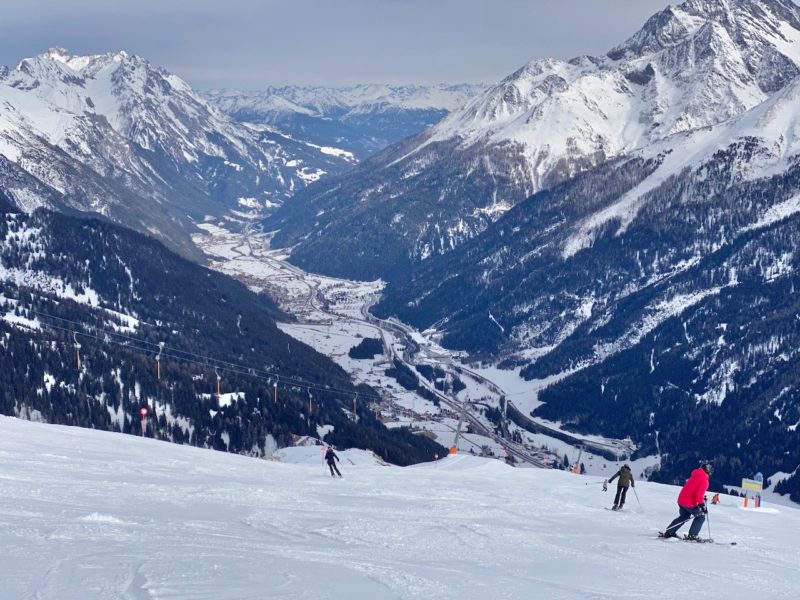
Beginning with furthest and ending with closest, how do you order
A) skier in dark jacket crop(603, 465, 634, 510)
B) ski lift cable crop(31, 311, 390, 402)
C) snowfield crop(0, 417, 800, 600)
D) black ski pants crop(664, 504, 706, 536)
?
1. ski lift cable crop(31, 311, 390, 402)
2. skier in dark jacket crop(603, 465, 634, 510)
3. black ski pants crop(664, 504, 706, 536)
4. snowfield crop(0, 417, 800, 600)

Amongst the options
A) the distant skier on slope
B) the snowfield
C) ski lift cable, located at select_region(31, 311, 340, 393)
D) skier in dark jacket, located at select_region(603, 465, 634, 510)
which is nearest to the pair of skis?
the distant skier on slope

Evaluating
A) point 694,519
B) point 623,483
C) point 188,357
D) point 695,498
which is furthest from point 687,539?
point 188,357

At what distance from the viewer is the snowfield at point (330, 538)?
24.5 m

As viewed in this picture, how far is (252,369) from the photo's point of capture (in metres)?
196

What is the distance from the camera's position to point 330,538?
32.2 m

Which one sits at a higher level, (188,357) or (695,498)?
(188,357)

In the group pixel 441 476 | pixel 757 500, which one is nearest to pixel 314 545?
pixel 441 476

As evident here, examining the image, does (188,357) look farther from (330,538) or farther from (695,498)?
(695,498)

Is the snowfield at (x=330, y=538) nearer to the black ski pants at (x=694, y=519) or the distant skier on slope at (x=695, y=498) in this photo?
the black ski pants at (x=694, y=519)

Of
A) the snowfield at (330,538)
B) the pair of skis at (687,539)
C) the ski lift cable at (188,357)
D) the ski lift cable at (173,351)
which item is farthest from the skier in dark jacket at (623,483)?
the ski lift cable at (173,351)

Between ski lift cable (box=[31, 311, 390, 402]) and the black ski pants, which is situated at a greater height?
ski lift cable (box=[31, 311, 390, 402])

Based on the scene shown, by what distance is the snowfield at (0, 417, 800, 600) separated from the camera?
80.3 feet

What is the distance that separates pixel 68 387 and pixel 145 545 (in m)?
111

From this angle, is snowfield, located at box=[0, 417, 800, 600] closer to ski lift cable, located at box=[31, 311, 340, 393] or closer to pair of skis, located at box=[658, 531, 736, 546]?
pair of skis, located at box=[658, 531, 736, 546]
